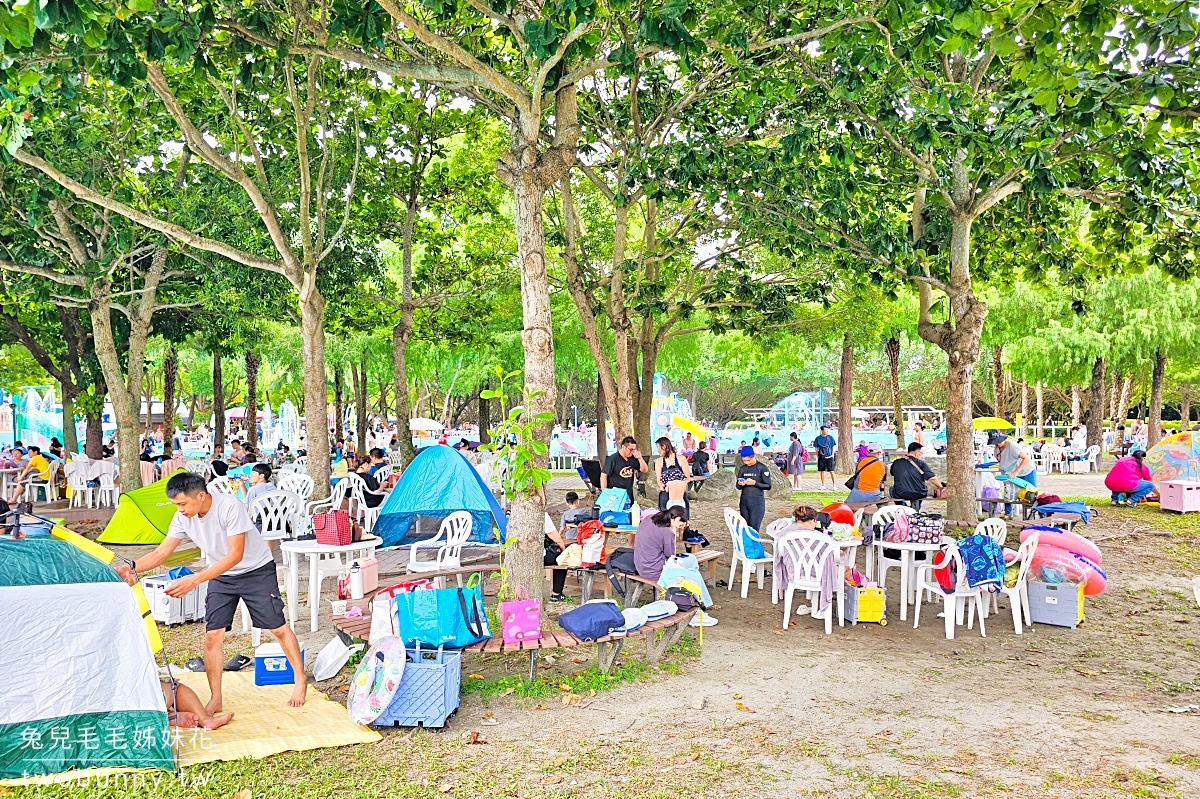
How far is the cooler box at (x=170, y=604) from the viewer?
806 cm

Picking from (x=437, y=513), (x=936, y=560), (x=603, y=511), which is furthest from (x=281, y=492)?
(x=936, y=560)

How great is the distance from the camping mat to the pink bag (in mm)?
1211

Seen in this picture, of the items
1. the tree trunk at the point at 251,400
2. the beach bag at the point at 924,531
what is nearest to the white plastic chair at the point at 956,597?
the beach bag at the point at 924,531

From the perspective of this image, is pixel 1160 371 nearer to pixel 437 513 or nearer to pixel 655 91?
pixel 655 91

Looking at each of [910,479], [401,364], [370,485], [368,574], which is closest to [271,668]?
[368,574]

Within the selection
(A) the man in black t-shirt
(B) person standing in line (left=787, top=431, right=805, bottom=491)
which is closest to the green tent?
(A) the man in black t-shirt

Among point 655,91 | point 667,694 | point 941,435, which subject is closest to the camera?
point 667,694

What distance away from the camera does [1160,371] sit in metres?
29.1

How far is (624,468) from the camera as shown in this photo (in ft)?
38.3

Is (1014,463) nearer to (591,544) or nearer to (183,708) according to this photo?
(591,544)

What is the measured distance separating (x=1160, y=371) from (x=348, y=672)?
98.7 feet

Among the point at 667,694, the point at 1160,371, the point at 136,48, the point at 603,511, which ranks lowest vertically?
the point at 667,694

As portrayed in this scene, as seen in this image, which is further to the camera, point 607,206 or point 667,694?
point 607,206

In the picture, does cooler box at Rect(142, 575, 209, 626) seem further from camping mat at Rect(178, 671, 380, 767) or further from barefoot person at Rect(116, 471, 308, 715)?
barefoot person at Rect(116, 471, 308, 715)
